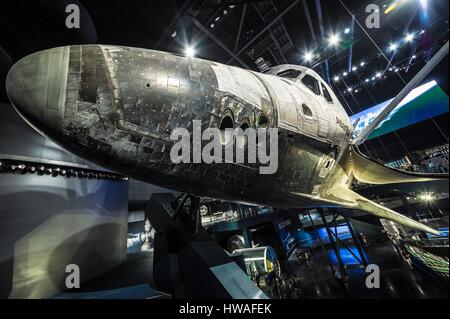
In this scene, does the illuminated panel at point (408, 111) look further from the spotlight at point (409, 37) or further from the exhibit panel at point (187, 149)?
the exhibit panel at point (187, 149)

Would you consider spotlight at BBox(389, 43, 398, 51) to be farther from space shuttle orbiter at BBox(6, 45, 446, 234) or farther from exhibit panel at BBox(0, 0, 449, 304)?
space shuttle orbiter at BBox(6, 45, 446, 234)

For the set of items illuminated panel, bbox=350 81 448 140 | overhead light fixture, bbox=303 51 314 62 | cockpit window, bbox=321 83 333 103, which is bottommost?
cockpit window, bbox=321 83 333 103

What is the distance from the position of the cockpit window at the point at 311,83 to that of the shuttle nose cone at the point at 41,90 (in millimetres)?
3648

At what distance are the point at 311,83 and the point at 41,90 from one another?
13.0 feet

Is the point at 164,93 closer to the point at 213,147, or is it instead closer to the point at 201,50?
the point at 213,147

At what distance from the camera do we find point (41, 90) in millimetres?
1378

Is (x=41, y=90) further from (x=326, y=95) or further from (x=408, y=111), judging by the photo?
(x=408, y=111)

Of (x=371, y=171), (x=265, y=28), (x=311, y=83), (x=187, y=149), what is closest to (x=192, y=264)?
(x=187, y=149)

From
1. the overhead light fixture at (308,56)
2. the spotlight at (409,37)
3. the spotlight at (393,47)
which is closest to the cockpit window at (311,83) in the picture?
the overhead light fixture at (308,56)

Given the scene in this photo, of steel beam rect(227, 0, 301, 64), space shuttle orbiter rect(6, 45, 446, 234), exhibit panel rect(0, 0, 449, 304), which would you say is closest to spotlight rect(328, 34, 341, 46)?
exhibit panel rect(0, 0, 449, 304)

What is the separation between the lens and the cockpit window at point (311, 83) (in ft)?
12.0

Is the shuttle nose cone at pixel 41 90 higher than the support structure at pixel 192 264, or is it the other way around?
the shuttle nose cone at pixel 41 90

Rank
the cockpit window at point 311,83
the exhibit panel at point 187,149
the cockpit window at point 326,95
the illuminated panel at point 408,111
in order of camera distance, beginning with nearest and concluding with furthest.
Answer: the exhibit panel at point 187,149, the cockpit window at point 311,83, the cockpit window at point 326,95, the illuminated panel at point 408,111

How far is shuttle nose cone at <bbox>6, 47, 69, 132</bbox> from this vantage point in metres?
1.37
